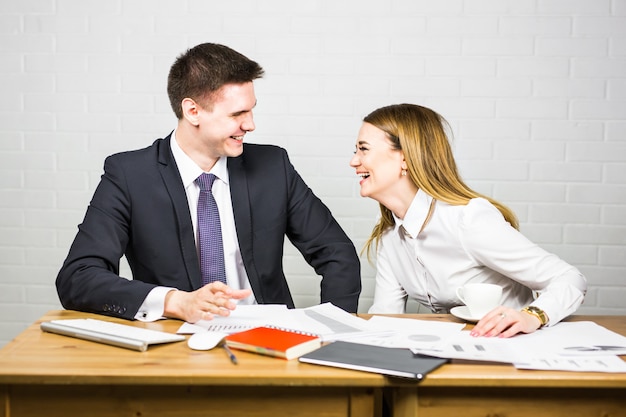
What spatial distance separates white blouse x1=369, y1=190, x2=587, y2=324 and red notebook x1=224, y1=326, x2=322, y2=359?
2.03 feet

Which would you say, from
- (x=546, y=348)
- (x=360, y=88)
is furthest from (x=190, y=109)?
(x=546, y=348)

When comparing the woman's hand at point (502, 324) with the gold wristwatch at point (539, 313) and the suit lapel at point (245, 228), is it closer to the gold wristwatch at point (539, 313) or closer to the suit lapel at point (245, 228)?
the gold wristwatch at point (539, 313)

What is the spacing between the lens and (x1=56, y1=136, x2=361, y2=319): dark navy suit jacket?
2.09m

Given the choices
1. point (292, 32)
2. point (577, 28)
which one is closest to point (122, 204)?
point (292, 32)

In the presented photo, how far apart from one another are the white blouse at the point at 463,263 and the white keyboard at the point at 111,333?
914mm

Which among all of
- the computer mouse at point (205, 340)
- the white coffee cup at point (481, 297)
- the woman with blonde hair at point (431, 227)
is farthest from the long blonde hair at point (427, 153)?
the computer mouse at point (205, 340)

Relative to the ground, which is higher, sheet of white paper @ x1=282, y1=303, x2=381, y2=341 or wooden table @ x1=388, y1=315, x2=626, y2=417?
sheet of white paper @ x1=282, y1=303, x2=381, y2=341

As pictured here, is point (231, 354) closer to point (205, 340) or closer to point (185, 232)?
point (205, 340)

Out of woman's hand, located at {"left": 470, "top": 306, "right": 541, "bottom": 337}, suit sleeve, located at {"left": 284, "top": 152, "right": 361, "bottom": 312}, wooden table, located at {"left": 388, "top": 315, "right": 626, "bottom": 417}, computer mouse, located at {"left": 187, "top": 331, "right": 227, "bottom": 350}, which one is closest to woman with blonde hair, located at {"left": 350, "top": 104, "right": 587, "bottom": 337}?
suit sleeve, located at {"left": 284, "top": 152, "right": 361, "bottom": 312}

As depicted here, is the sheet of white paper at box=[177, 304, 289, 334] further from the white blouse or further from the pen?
the white blouse

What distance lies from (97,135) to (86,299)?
1463mm

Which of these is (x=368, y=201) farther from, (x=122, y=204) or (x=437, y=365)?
(x=437, y=365)

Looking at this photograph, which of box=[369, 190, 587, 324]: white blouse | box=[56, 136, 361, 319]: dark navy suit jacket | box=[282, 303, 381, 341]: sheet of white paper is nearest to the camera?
box=[282, 303, 381, 341]: sheet of white paper

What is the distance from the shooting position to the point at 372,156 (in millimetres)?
2188
